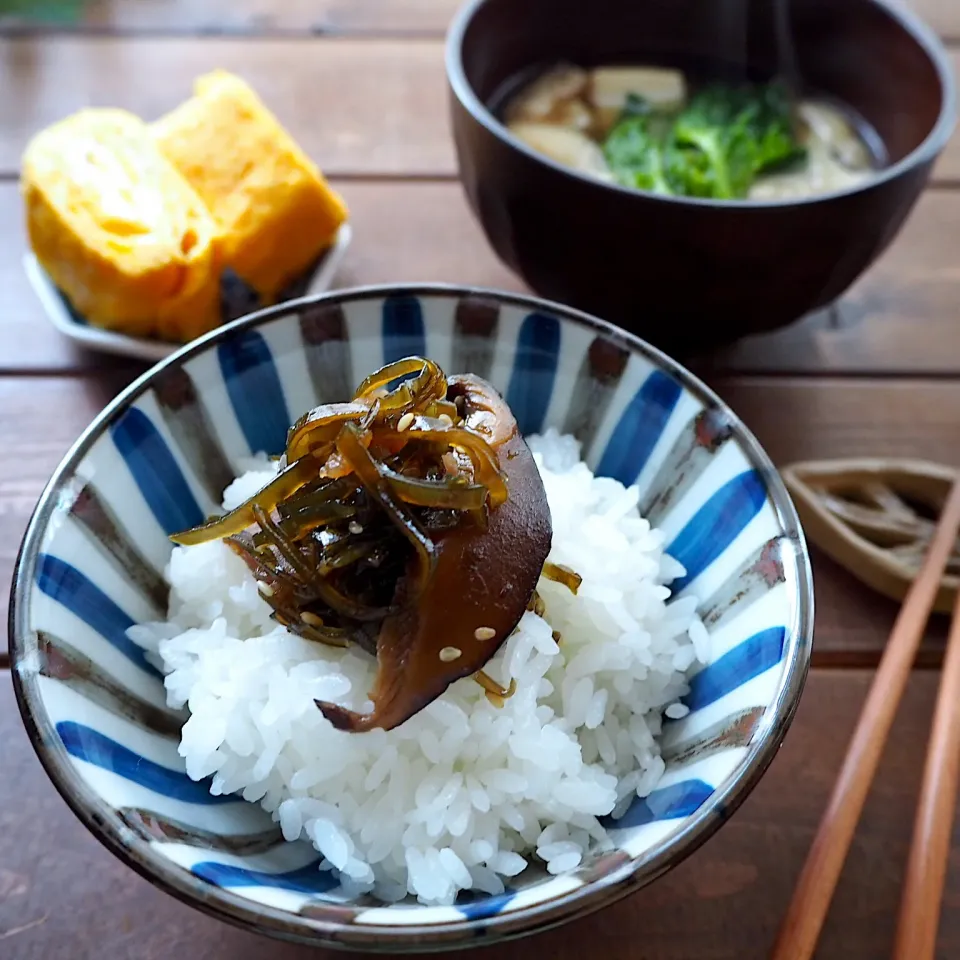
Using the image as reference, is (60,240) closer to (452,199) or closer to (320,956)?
(452,199)

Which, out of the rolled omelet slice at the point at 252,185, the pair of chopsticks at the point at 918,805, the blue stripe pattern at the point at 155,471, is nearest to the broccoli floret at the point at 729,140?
the rolled omelet slice at the point at 252,185

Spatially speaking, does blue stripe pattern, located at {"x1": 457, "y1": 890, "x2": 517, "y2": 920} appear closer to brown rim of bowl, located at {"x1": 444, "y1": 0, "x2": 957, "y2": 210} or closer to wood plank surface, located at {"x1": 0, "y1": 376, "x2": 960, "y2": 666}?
wood plank surface, located at {"x1": 0, "y1": 376, "x2": 960, "y2": 666}

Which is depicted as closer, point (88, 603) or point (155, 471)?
point (88, 603)

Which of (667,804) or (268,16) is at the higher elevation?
(268,16)

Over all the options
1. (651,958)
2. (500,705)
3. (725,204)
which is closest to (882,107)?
(725,204)

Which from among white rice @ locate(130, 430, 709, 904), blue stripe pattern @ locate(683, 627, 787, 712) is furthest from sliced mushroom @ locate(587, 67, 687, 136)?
blue stripe pattern @ locate(683, 627, 787, 712)

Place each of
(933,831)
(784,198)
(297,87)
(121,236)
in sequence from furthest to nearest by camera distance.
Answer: (297,87) → (121,236) → (784,198) → (933,831)

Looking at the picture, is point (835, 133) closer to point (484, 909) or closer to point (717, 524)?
point (717, 524)

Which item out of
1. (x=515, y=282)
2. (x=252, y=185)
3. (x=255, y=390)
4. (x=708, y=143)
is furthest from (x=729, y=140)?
(x=255, y=390)
